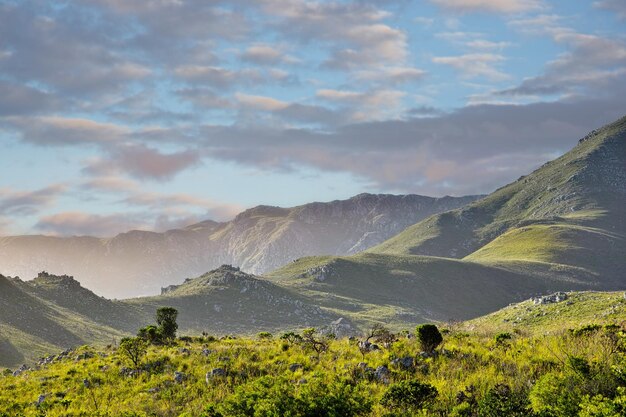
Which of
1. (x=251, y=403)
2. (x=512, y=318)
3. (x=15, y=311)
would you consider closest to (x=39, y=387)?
(x=251, y=403)

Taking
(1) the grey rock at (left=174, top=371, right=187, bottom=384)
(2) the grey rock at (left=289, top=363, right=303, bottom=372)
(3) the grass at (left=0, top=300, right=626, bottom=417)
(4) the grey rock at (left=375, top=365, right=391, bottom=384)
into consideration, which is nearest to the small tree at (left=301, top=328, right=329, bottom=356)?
(3) the grass at (left=0, top=300, right=626, bottom=417)

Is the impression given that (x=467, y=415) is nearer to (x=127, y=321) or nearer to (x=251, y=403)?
(x=251, y=403)

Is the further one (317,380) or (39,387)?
(39,387)

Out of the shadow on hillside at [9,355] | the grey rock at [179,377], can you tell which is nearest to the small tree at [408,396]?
the grey rock at [179,377]

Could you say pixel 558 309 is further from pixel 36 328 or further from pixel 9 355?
pixel 36 328

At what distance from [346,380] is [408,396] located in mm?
4927

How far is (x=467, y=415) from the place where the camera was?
64.3 feet

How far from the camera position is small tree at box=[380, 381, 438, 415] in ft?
68.8

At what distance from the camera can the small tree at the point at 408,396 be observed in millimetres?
20969

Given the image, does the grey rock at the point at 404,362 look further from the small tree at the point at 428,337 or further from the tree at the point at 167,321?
the tree at the point at 167,321

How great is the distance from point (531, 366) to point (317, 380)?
1014 cm

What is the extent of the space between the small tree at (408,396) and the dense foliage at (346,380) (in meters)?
0.04

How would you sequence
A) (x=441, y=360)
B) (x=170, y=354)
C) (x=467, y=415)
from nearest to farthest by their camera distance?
(x=467, y=415) < (x=441, y=360) < (x=170, y=354)

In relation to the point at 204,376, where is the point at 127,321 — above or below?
below
